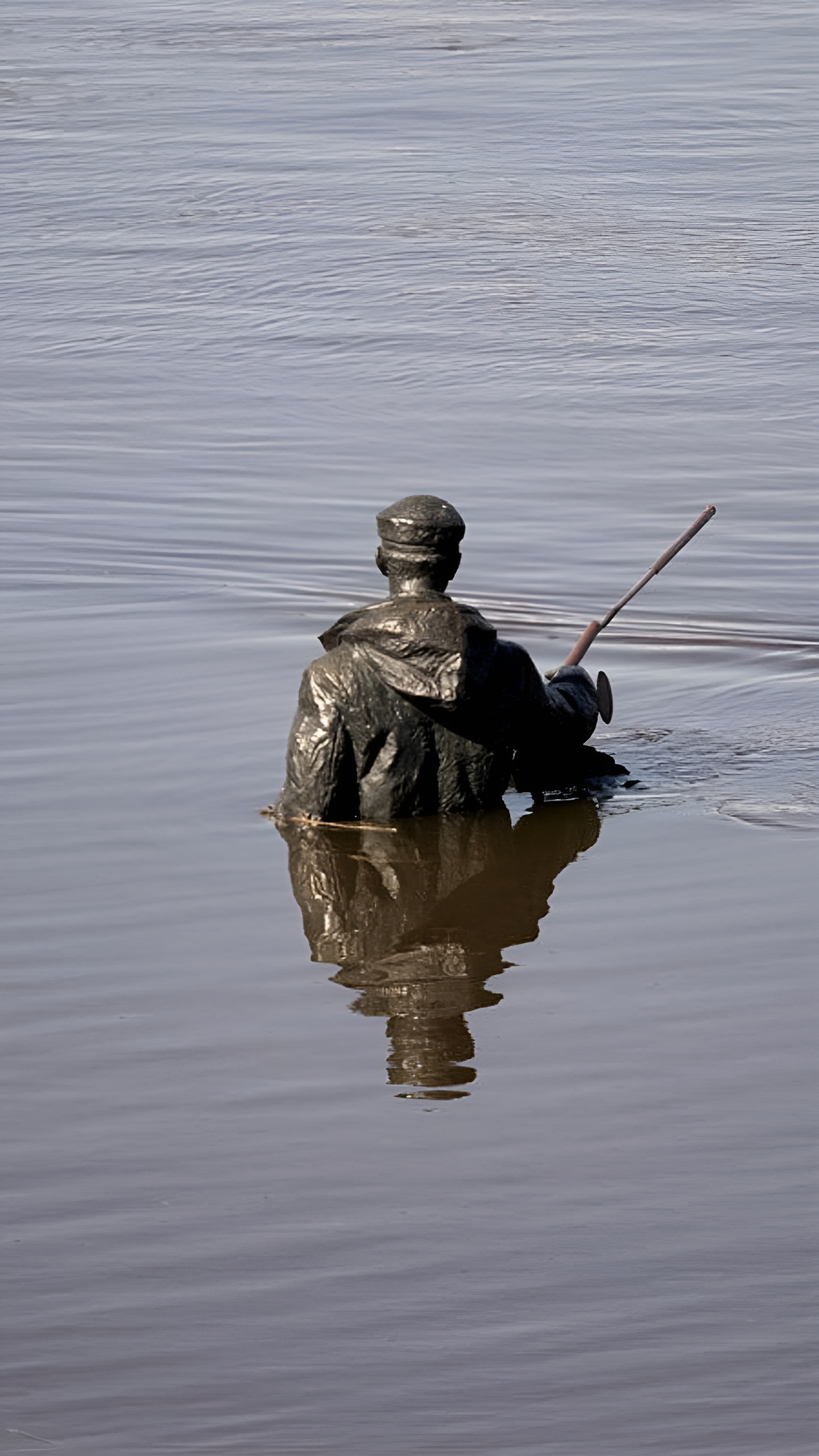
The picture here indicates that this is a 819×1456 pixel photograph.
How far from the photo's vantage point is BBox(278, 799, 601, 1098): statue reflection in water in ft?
16.9

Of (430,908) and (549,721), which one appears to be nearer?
(430,908)

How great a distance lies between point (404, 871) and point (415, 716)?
444 mm

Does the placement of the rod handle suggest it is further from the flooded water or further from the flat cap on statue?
the flat cap on statue

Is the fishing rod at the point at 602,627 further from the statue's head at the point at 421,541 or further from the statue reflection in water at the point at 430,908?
the statue's head at the point at 421,541

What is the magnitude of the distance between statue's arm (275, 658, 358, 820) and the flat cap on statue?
0.44m

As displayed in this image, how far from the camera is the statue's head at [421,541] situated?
5992 millimetres

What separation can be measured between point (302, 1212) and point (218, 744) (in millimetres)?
2987

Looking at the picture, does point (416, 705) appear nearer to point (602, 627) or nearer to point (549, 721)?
point (549, 721)

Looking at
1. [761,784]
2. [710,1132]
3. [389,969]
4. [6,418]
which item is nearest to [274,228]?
[6,418]

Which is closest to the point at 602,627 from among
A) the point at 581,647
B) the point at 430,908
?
the point at 581,647

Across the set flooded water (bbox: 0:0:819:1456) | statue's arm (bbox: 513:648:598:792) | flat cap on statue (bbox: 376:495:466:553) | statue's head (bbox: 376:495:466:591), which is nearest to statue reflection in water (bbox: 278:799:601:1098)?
flooded water (bbox: 0:0:819:1456)

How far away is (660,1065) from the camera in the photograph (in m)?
4.91

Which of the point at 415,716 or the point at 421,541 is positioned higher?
the point at 421,541

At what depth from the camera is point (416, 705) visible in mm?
6160
